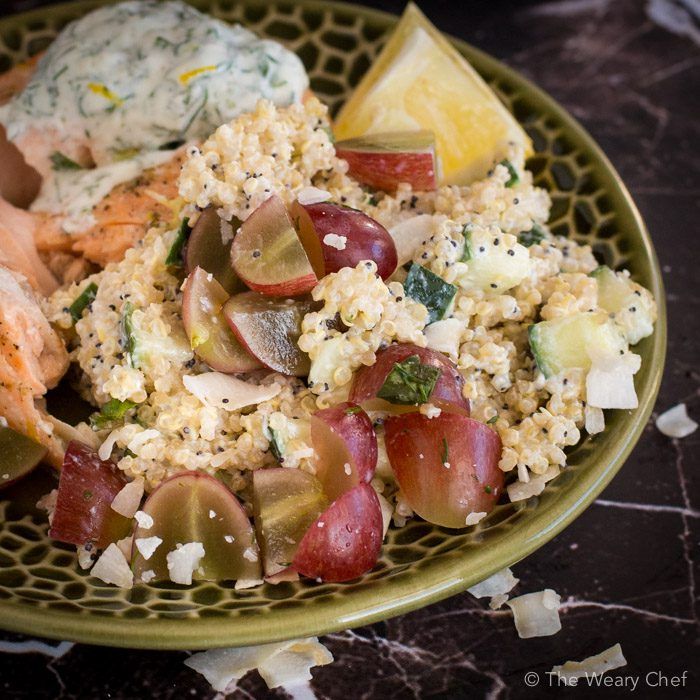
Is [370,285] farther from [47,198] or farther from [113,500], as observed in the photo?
[47,198]

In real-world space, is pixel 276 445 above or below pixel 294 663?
above

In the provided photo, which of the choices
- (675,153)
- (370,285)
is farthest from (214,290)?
(675,153)

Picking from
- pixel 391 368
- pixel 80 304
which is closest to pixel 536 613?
pixel 391 368

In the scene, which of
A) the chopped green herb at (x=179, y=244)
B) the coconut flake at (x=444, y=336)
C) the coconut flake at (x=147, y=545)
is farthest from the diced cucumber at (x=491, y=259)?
the coconut flake at (x=147, y=545)

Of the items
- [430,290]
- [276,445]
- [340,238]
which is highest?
[340,238]

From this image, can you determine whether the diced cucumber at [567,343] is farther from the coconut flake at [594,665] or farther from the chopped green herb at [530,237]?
the coconut flake at [594,665]

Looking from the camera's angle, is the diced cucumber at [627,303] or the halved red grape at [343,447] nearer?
the halved red grape at [343,447]

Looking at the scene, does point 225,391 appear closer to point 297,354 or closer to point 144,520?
point 297,354
